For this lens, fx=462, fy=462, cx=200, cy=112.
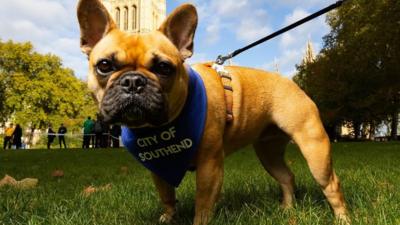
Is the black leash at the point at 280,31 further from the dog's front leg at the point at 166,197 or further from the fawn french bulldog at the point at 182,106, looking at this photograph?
the dog's front leg at the point at 166,197

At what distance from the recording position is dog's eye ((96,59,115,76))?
3025 mm

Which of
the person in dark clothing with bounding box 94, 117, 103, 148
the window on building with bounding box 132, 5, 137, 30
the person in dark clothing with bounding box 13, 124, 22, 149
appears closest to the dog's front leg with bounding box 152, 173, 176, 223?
the person in dark clothing with bounding box 94, 117, 103, 148

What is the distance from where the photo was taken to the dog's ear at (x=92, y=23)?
3.32 metres

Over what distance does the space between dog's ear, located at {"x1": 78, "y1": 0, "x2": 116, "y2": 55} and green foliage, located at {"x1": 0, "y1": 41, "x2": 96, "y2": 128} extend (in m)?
53.7

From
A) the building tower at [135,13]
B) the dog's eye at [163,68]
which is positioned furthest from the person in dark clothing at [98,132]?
the building tower at [135,13]

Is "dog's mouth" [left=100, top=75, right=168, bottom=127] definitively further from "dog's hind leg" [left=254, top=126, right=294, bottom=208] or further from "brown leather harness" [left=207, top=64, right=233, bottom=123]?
"dog's hind leg" [left=254, top=126, right=294, bottom=208]

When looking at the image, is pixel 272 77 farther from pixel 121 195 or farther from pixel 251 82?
pixel 121 195

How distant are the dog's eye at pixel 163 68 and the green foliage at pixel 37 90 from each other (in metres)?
54.2

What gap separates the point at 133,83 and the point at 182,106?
55cm

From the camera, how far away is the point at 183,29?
3.43 meters

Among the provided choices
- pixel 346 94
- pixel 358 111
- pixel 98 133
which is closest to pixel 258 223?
pixel 98 133

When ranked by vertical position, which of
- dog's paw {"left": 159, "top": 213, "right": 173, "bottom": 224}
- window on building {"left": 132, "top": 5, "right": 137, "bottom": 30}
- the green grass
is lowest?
dog's paw {"left": 159, "top": 213, "right": 173, "bottom": 224}

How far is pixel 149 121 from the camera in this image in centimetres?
299

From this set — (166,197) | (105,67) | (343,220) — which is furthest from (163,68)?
(343,220)
